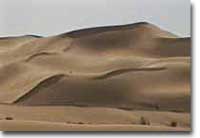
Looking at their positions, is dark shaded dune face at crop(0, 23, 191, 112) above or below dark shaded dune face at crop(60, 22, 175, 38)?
below

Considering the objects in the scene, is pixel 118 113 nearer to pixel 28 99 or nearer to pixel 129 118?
pixel 129 118

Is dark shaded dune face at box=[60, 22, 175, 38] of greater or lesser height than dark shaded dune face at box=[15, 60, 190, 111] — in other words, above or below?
above

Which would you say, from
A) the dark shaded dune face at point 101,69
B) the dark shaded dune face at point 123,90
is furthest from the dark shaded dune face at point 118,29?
the dark shaded dune face at point 123,90

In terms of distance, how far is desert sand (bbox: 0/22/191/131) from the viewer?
179 centimetres

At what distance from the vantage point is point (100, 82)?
1.81 meters

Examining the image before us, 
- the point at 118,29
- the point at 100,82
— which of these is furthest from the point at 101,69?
the point at 118,29

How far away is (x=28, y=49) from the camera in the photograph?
1.87m

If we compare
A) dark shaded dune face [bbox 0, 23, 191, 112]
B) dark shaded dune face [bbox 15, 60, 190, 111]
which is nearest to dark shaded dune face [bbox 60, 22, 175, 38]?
dark shaded dune face [bbox 0, 23, 191, 112]

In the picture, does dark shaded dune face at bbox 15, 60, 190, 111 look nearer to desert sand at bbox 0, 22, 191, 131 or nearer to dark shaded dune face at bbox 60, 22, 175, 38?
desert sand at bbox 0, 22, 191, 131

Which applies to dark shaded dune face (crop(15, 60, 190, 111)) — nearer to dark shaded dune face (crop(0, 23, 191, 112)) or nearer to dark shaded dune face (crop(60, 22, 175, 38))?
dark shaded dune face (crop(0, 23, 191, 112))

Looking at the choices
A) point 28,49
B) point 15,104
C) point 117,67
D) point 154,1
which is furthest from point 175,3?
point 15,104

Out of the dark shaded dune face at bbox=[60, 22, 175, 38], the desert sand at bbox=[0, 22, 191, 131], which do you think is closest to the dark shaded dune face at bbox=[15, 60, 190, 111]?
the desert sand at bbox=[0, 22, 191, 131]

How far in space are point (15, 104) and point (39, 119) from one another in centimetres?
12

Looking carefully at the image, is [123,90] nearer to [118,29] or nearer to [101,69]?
[101,69]
